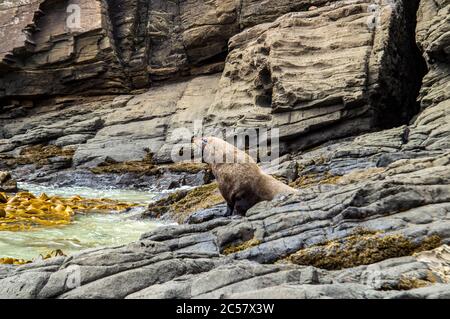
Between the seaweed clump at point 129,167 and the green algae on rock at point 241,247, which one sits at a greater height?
the seaweed clump at point 129,167

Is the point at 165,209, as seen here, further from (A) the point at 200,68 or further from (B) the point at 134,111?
(A) the point at 200,68

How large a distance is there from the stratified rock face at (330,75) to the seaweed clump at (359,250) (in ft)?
36.4

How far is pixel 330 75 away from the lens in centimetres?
1611

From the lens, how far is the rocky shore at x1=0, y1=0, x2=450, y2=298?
3862 millimetres

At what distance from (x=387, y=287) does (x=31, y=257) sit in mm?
5110

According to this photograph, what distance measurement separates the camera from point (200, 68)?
2570 cm

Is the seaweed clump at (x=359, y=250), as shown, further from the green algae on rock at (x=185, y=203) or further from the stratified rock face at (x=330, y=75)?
the stratified rock face at (x=330, y=75)

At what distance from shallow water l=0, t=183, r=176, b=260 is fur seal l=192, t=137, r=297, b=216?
1.77 metres

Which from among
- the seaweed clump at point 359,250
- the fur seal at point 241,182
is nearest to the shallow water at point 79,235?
the fur seal at point 241,182

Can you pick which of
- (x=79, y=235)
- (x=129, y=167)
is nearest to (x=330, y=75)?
(x=129, y=167)

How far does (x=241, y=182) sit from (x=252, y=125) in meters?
10.1

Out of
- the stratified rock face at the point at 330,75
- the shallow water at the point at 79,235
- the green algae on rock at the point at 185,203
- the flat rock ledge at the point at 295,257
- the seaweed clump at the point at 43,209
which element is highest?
the stratified rock face at the point at 330,75

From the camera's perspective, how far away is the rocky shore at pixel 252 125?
386cm
